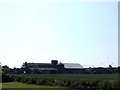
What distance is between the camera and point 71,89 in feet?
121

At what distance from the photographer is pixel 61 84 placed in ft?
144

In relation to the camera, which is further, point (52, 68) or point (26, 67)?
point (52, 68)

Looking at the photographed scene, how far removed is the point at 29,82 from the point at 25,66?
6069 centimetres

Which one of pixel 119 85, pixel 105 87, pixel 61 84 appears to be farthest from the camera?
pixel 61 84

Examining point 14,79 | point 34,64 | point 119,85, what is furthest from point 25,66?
point 119,85

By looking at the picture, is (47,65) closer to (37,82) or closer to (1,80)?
(1,80)

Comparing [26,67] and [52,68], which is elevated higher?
[26,67]

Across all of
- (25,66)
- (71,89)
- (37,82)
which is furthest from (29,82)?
(25,66)

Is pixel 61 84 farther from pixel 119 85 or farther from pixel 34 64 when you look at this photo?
pixel 34 64

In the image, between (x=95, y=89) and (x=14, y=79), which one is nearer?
(x=95, y=89)

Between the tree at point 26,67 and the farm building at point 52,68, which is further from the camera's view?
the farm building at point 52,68

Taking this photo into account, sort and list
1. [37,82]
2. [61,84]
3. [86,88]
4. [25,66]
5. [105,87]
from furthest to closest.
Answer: [25,66] → [37,82] → [61,84] → [86,88] → [105,87]

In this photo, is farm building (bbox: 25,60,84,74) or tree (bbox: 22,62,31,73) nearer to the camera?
tree (bbox: 22,62,31,73)

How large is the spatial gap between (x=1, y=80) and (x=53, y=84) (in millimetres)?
16447
